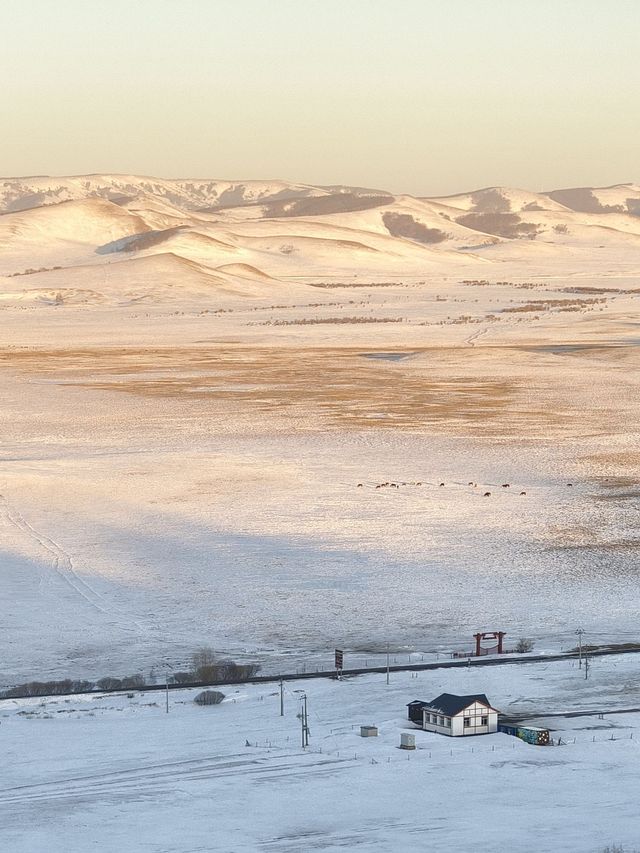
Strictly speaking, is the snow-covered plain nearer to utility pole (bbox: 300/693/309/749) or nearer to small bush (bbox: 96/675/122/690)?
small bush (bbox: 96/675/122/690)

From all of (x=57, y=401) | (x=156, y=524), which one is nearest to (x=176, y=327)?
(x=57, y=401)

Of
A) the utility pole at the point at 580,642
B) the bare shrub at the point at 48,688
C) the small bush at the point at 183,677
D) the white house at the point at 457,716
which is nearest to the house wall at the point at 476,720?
the white house at the point at 457,716

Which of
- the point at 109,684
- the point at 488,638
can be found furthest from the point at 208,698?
the point at 488,638

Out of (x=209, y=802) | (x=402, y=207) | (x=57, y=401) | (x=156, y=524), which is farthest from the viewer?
(x=402, y=207)

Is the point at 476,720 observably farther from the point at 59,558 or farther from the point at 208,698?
the point at 59,558

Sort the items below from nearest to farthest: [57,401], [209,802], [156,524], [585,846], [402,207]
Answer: [585,846] < [209,802] < [156,524] < [57,401] < [402,207]

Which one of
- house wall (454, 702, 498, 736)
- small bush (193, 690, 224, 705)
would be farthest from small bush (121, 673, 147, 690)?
house wall (454, 702, 498, 736)

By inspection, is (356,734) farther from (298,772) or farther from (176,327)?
(176,327)
